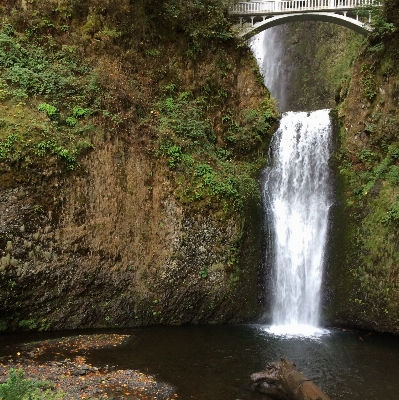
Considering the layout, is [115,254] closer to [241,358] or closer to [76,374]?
[76,374]

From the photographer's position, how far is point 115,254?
12344 mm

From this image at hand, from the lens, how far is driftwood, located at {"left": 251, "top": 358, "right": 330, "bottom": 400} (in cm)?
755

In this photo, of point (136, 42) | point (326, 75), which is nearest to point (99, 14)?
point (136, 42)

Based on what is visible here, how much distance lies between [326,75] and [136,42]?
1433 centimetres

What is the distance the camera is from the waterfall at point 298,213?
1372 cm

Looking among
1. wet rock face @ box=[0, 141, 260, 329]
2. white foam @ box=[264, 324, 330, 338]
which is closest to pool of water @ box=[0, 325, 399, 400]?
white foam @ box=[264, 324, 330, 338]

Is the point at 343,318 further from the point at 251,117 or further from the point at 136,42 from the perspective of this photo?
the point at 136,42

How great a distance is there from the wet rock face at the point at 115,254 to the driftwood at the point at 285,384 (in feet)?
15.9

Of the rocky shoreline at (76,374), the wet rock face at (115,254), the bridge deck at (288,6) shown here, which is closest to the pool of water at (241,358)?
the rocky shoreline at (76,374)

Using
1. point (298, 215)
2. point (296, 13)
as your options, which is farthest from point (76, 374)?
point (296, 13)

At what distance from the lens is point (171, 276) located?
1282 cm

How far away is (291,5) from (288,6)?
0.26m

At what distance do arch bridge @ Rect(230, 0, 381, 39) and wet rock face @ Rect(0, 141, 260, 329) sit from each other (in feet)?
27.0

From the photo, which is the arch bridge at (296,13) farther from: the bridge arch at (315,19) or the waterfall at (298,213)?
the waterfall at (298,213)
